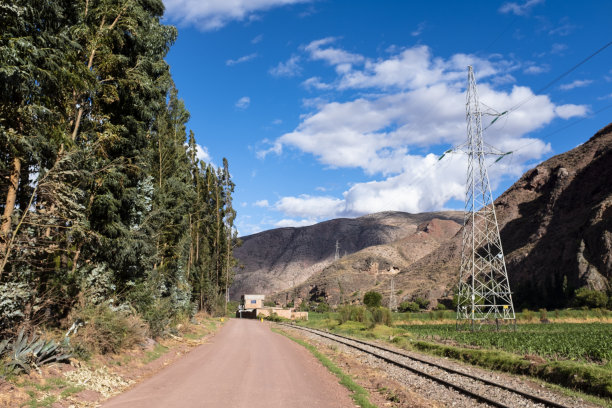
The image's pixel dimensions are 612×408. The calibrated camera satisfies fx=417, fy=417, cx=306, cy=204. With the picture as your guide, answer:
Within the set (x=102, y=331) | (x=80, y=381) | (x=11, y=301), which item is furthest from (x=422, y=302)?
(x=11, y=301)

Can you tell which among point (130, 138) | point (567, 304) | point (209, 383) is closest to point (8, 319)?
point (209, 383)

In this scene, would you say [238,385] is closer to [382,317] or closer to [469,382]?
[469,382]

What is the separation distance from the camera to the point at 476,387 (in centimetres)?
1395

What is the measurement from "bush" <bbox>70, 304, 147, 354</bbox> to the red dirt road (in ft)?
6.07

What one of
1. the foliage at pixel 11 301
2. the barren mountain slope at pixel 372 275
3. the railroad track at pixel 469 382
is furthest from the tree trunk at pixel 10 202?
the barren mountain slope at pixel 372 275

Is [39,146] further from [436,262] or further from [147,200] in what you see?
[436,262]

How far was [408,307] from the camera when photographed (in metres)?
94.1

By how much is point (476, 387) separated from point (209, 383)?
8749mm

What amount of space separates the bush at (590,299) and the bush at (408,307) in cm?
3328

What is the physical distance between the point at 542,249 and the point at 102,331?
96.3m

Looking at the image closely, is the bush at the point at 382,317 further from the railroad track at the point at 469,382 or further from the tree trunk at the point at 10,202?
the tree trunk at the point at 10,202

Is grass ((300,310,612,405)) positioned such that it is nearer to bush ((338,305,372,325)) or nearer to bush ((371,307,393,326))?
bush ((371,307,393,326))

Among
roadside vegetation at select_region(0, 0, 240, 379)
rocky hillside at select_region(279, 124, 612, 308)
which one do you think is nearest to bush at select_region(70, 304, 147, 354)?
roadside vegetation at select_region(0, 0, 240, 379)

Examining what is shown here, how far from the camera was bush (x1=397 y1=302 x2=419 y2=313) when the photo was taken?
92.5m
